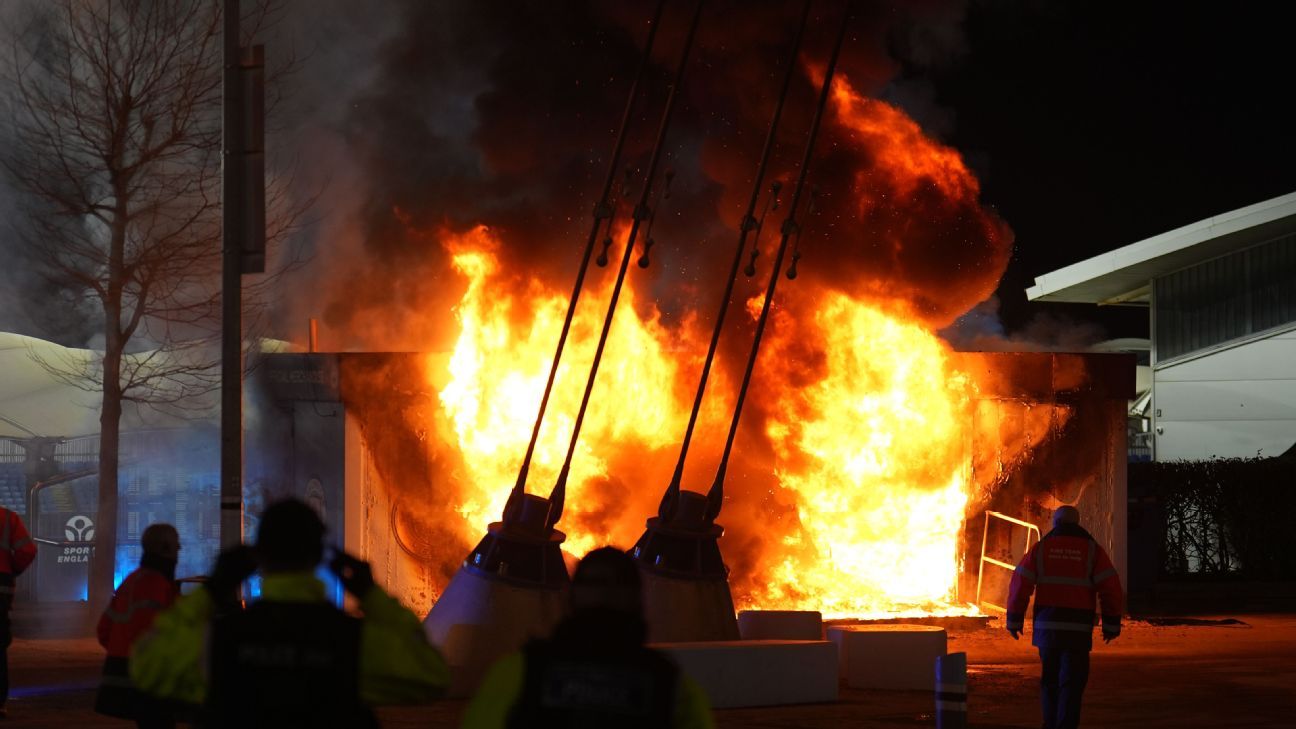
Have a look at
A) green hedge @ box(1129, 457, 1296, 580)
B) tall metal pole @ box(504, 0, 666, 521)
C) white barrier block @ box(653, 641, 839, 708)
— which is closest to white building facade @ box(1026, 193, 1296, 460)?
green hedge @ box(1129, 457, 1296, 580)

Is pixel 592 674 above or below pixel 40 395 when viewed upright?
below

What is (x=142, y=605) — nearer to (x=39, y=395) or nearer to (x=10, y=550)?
(x=10, y=550)

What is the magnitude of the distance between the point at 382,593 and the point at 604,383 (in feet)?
48.7

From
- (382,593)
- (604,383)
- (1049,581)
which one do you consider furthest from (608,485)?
(382,593)

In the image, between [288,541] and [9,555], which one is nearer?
[288,541]

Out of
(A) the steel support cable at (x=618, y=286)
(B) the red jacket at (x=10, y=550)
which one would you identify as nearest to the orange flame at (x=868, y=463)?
(A) the steel support cable at (x=618, y=286)

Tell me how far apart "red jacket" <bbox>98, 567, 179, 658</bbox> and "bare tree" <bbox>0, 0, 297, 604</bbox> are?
35.4 feet

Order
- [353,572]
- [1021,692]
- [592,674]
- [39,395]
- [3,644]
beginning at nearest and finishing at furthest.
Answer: [592,674]
[353,572]
[3,644]
[1021,692]
[39,395]

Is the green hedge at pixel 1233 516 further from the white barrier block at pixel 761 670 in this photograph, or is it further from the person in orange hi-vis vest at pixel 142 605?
the person in orange hi-vis vest at pixel 142 605

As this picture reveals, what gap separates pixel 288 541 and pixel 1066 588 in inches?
302

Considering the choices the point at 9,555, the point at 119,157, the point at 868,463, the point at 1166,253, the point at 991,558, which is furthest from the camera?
the point at 1166,253

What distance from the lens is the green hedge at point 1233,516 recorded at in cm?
2486

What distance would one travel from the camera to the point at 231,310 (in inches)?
402

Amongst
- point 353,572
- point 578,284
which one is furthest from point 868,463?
point 353,572
